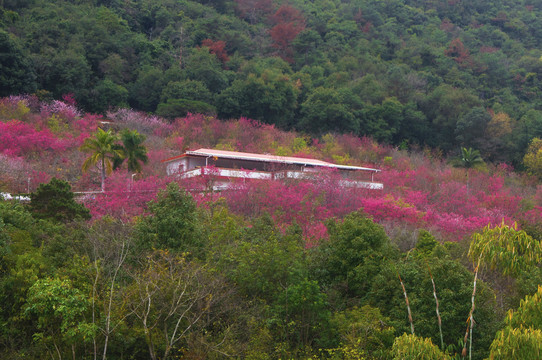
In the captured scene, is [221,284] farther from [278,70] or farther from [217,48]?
[217,48]

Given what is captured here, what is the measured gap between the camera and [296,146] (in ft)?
125

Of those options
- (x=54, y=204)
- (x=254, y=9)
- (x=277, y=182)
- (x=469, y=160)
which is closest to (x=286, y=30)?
(x=254, y=9)

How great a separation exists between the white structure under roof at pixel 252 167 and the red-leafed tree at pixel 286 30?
23.6m

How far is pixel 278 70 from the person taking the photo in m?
46.5

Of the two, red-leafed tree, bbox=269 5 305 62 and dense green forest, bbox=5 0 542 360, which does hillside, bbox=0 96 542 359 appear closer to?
dense green forest, bbox=5 0 542 360

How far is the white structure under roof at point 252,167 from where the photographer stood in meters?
28.5

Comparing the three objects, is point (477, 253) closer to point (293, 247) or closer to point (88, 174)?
point (293, 247)

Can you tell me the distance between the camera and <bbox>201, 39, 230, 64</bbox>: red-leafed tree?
49031mm

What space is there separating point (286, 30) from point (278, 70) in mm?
9963

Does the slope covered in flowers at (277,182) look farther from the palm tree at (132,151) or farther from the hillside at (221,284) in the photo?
the hillside at (221,284)

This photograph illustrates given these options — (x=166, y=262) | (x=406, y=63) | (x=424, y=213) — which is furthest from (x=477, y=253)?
(x=406, y=63)

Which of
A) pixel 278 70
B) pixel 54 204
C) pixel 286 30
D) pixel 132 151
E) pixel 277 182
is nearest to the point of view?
pixel 54 204

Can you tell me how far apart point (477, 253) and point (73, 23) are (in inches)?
1583

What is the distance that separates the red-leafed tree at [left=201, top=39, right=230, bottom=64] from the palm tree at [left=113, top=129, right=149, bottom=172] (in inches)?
927
